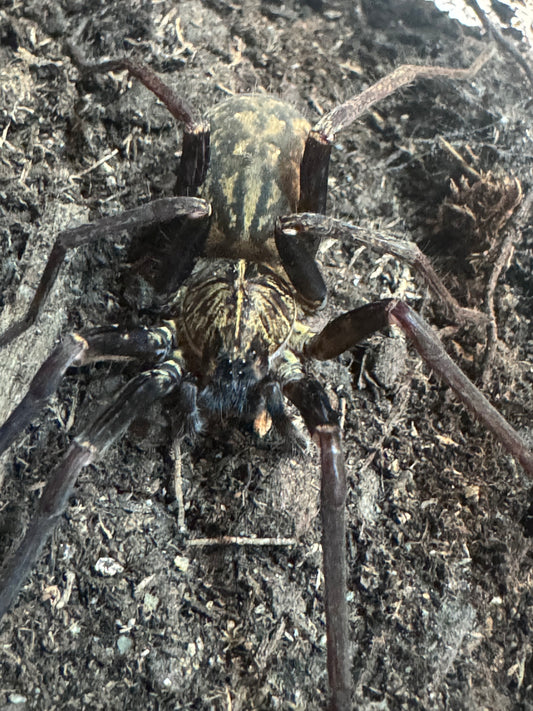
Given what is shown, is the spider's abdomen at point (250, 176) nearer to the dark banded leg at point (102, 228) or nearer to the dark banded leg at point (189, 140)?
the dark banded leg at point (189, 140)

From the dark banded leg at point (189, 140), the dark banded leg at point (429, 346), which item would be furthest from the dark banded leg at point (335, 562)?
the dark banded leg at point (189, 140)

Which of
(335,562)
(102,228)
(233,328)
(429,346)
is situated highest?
(102,228)

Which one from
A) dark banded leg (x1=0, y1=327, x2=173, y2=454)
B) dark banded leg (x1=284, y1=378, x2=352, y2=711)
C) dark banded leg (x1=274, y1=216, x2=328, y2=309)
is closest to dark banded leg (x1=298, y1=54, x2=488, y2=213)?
dark banded leg (x1=274, y1=216, x2=328, y2=309)

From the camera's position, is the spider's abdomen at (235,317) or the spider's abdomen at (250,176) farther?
the spider's abdomen at (250,176)

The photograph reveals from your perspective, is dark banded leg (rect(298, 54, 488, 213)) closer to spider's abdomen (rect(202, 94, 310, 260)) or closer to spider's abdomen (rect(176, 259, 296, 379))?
spider's abdomen (rect(202, 94, 310, 260))

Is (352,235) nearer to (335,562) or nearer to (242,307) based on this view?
(242,307)

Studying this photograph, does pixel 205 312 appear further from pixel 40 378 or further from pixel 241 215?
pixel 40 378

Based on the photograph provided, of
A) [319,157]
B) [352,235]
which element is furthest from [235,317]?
[319,157]
